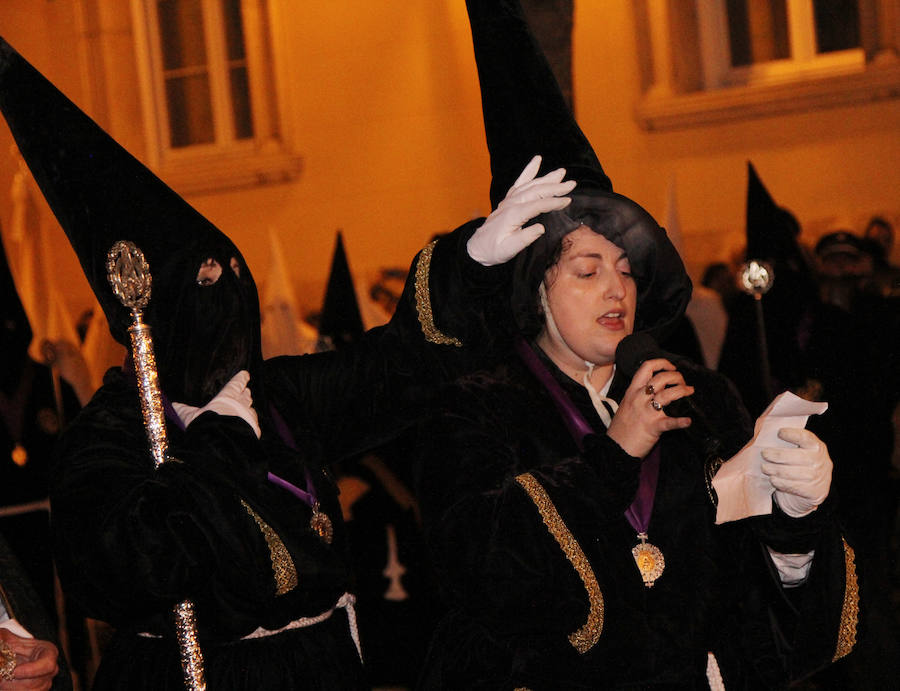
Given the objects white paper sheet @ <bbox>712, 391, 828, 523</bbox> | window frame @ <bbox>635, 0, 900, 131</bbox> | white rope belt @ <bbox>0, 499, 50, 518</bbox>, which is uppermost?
window frame @ <bbox>635, 0, 900, 131</bbox>

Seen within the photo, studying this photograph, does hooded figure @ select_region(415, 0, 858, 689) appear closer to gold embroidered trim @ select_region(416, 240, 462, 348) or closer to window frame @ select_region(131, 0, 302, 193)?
gold embroidered trim @ select_region(416, 240, 462, 348)

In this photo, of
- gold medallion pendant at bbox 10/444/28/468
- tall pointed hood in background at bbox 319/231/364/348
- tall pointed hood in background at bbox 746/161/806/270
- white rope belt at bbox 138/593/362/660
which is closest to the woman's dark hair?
white rope belt at bbox 138/593/362/660

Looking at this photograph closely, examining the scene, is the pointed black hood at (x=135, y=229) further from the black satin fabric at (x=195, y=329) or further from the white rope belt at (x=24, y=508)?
the white rope belt at (x=24, y=508)

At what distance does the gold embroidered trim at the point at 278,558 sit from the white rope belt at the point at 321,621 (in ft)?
0.47

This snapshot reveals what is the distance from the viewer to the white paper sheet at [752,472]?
247 cm

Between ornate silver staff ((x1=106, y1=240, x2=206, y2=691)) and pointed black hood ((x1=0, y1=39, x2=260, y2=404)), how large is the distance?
0.16ft

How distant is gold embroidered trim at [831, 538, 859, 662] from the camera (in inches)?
103

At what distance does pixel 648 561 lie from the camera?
253 centimetres

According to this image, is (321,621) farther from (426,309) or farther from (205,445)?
(426,309)

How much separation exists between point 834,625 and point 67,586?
150 centimetres

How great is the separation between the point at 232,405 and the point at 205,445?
111 mm

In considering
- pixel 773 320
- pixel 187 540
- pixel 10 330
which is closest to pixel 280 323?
pixel 10 330

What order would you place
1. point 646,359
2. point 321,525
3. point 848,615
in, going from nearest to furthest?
point 646,359 → point 848,615 → point 321,525

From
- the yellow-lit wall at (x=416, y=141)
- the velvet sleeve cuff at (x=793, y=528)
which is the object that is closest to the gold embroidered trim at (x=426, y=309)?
the velvet sleeve cuff at (x=793, y=528)
